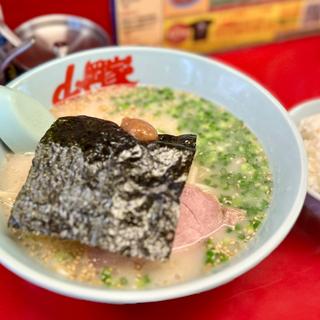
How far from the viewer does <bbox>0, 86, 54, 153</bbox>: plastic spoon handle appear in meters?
1.29

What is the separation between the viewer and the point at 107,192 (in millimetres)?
1057

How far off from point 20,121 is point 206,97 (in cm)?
63

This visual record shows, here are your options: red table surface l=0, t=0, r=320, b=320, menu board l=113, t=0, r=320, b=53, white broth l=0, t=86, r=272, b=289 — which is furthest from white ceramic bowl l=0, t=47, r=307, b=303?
menu board l=113, t=0, r=320, b=53

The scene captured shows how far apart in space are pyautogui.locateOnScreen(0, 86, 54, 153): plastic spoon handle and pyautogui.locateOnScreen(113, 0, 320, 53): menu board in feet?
2.31

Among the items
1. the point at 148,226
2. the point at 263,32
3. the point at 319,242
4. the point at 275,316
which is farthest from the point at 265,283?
the point at 263,32

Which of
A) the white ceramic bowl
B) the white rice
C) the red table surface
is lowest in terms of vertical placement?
the red table surface

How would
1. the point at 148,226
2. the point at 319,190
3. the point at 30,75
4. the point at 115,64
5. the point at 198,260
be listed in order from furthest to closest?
the point at 115,64 → the point at 30,75 → the point at 319,190 → the point at 198,260 → the point at 148,226

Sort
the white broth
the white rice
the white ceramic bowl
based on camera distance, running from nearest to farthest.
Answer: the white ceramic bowl → the white broth → the white rice

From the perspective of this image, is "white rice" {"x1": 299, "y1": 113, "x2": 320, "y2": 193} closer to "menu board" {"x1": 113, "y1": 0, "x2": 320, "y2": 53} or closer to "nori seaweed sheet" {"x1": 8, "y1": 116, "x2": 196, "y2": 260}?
"nori seaweed sheet" {"x1": 8, "y1": 116, "x2": 196, "y2": 260}

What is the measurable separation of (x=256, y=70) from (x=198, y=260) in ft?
3.65

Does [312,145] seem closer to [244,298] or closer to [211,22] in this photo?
[244,298]

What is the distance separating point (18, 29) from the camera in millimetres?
1884

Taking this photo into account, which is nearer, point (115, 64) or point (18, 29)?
point (115, 64)

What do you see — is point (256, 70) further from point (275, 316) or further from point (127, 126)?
point (275, 316)
